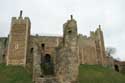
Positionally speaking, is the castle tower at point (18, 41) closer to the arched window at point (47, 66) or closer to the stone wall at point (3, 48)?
the arched window at point (47, 66)

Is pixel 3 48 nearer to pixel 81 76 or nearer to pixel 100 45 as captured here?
pixel 81 76

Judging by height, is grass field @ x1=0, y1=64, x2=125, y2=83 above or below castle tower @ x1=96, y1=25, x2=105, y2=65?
below

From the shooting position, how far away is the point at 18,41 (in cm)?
3656

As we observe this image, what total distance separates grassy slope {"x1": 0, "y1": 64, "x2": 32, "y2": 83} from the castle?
44.2 inches

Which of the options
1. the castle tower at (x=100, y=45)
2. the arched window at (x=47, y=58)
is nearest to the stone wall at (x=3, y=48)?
the arched window at (x=47, y=58)

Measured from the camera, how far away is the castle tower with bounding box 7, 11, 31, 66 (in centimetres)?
3491

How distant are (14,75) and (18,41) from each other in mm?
8541

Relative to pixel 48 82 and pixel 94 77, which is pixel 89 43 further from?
pixel 48 82

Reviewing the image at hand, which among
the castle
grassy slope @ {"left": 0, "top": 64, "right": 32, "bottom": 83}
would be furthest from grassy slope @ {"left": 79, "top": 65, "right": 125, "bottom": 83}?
grassy slope @ {"left": 0, "top": 64, "right": 32, "bottom": 83}

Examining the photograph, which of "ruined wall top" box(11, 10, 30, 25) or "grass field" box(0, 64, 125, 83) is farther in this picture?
"ruined wall top" box(11, 10, 30, 25)

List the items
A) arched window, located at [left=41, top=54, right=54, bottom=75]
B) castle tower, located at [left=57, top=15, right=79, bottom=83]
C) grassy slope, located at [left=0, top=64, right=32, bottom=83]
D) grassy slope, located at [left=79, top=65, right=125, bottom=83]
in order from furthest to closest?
arched window, located at [left=41, top=54, right=54, bottom=75]
grassy slope, located at [left=79, top=65, right=125, bottom=83]
grassy slope, located at [left=0, top=64, right=32, bottom=83]
castle tower, located at [left=57, top=15, right=79, bottom=83]

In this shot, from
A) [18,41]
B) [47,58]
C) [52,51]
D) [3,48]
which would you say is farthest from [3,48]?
[52,51]

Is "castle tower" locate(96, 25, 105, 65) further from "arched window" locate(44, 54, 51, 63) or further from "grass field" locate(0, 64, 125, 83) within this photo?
"arched window" locate(44, 54, 51, 63)

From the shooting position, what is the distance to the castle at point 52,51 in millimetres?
23125
